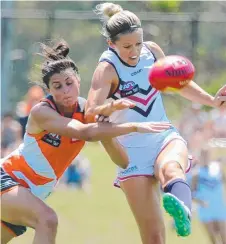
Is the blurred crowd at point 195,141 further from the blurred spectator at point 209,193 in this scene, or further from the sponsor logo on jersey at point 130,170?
the sponsor logo on jersey at point 130,170

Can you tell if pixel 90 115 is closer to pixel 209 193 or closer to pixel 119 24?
pixel 119 24

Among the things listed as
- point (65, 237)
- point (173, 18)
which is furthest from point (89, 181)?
point (65, 237)

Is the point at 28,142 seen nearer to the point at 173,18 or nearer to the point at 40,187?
the point at 40,187

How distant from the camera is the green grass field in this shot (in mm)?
9461

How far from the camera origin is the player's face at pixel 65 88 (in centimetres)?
593

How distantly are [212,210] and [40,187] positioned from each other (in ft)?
11.1

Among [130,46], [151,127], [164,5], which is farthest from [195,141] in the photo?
[164,5]

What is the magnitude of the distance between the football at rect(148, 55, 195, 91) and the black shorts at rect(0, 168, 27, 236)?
40.8 inches

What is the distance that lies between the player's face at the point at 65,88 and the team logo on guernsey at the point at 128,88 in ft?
1.17

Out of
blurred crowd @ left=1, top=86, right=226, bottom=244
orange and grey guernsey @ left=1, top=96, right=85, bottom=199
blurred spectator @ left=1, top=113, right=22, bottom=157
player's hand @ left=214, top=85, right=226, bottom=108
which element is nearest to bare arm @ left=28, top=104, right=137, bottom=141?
orange and grey guernsey @ left=1, top=96, right=85, bottom=199

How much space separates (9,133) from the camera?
13.6 metres

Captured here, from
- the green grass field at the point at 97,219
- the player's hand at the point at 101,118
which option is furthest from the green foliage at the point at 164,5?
the player's hand at the point at 101,118

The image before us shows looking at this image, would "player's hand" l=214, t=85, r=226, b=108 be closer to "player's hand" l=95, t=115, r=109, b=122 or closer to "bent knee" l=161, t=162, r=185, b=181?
"bent knee" l=161, t=162, r=185, b=181

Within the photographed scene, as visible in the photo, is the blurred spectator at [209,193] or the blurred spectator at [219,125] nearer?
the blurred spectator at [209,193]
